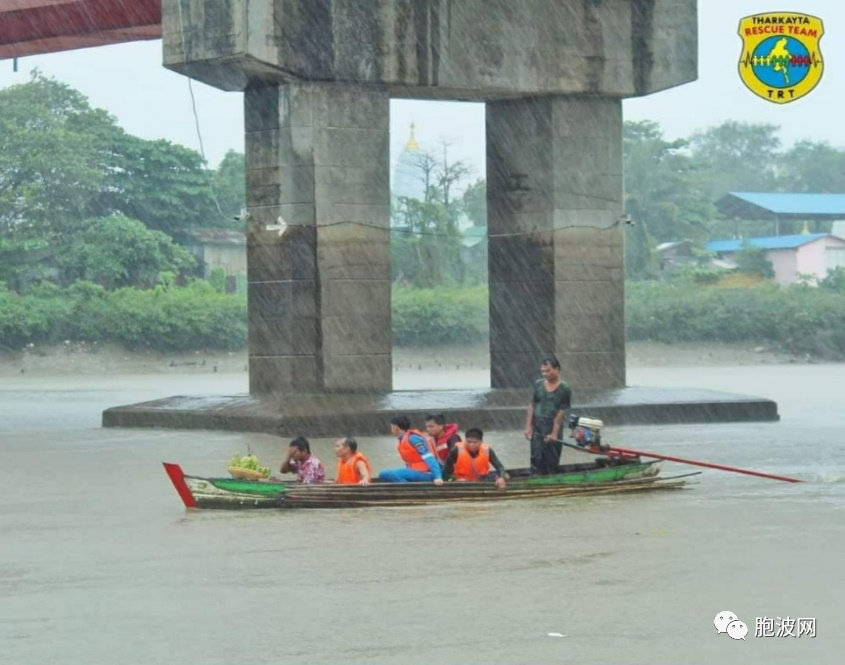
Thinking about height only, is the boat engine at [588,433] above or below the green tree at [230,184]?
below

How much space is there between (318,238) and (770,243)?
196 ft

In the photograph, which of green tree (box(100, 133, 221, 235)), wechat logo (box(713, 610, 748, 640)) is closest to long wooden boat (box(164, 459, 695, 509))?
wechat logo (box(713, 610, 748, 640))

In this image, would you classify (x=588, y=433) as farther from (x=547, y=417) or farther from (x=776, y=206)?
(x=776, y=206)

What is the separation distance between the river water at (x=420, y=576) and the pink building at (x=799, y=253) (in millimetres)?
62752

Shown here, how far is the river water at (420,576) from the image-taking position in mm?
11219

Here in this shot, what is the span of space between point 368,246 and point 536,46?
4.70 metres

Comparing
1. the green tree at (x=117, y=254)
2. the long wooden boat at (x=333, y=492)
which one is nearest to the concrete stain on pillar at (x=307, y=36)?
the long wooden boat at (x=333, y=492)

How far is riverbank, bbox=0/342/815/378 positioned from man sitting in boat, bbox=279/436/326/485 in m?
43.7

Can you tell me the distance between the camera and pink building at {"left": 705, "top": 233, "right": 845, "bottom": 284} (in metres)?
85.4

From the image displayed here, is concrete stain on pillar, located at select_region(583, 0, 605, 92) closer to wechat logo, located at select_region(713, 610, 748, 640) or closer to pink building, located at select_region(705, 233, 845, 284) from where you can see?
wechat logo, located at select_region(713, 610, 748, 640)

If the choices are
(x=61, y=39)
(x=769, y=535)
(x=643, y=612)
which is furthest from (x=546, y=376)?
(x=61, y=39)

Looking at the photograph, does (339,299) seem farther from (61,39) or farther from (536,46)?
(61,39)

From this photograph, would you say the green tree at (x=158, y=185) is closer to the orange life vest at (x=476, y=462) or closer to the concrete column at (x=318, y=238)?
the concrete column at (x=318, y=238)

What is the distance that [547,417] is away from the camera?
2042 cm
